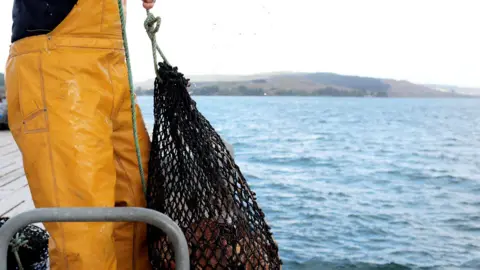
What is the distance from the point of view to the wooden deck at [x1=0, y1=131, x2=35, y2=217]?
4.53 meters

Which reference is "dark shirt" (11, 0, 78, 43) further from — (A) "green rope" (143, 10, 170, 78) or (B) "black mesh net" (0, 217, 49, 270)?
(B) "black mesh net" (0, 217, 49, 270)

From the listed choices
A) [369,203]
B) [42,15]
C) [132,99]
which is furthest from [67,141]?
[369,203]

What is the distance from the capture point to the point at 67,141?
89.5 inches

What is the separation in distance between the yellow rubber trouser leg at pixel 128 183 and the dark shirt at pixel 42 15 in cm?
32

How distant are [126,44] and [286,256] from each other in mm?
9653

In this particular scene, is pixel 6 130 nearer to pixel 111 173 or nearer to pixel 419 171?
pixel 111 173

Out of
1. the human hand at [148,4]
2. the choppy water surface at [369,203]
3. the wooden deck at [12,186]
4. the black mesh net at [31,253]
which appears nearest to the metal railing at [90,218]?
the black mesh net at [31,253]

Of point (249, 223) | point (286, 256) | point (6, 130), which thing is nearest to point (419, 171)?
point (286, 256)

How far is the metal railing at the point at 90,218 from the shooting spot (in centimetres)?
159

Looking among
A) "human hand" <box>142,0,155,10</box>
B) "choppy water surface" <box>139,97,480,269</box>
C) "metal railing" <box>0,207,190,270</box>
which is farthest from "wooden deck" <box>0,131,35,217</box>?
"choppy water surface" <box>139,97,480,269</box>

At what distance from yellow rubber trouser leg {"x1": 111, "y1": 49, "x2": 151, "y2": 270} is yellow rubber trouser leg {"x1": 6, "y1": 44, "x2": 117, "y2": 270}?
0.64ft

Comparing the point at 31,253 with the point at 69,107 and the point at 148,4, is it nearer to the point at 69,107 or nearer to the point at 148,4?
the point at 69,107

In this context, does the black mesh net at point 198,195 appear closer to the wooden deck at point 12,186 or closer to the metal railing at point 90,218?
the metal railing at point 90,218

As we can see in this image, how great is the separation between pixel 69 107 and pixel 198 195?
624 mm
